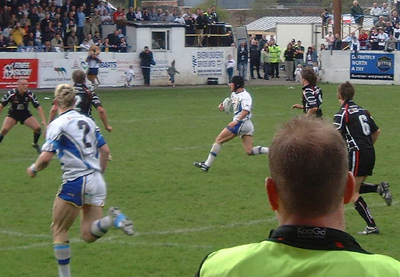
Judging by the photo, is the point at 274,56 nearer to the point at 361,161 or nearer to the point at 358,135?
the point at 358,135

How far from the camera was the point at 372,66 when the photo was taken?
3834 centimetres

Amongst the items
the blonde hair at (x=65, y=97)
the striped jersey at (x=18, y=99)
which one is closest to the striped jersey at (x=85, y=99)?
the striped jersey at (x=18, y=99)

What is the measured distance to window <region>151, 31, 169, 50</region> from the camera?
126 ft

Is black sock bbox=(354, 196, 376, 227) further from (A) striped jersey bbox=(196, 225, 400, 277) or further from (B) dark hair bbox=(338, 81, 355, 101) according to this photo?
(A) striped jersey bbox=(196, 225, 400, 277)

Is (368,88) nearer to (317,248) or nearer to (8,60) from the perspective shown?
(8,60)

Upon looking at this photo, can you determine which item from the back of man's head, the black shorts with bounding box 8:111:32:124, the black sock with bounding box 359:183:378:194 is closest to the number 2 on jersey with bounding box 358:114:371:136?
the black sock with bounding box 359:183:378:194

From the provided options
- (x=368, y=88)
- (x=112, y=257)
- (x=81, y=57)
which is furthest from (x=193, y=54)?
(x=112, y=257)

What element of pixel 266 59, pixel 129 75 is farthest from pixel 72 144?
pixel 266 59

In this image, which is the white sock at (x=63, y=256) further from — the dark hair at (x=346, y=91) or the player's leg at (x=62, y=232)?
the dark hair at (x=346, y=91)

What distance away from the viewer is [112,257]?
9.05 m

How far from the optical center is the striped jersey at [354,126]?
1005 centimetres

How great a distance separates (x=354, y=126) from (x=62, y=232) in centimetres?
425

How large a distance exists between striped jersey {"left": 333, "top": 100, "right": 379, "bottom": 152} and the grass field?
1189 mm

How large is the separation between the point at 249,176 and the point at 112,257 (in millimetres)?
6132
